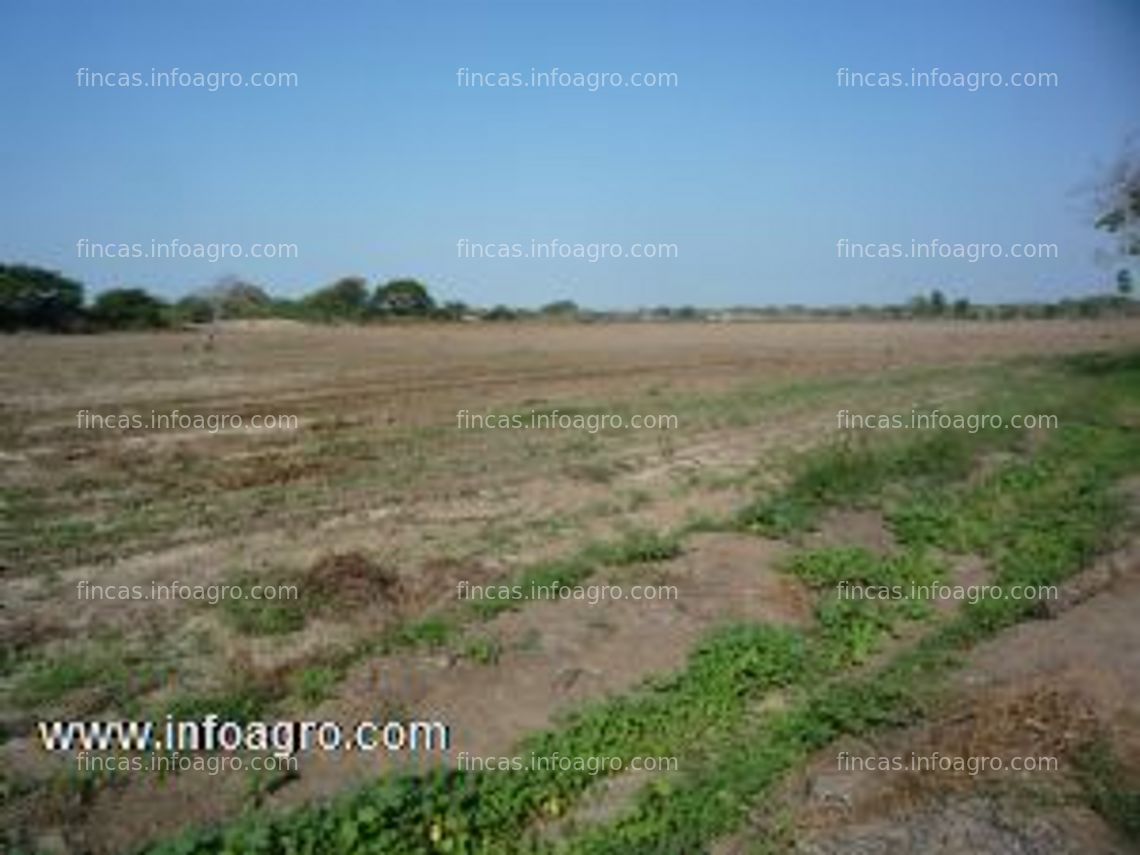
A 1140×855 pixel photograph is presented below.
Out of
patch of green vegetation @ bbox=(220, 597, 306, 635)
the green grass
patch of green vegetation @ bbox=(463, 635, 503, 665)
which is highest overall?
patch of green vegetation @ bbox=(220, 597, 306, 635)

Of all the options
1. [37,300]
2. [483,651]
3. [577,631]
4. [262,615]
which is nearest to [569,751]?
[483,651]

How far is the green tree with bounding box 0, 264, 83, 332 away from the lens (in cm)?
5075

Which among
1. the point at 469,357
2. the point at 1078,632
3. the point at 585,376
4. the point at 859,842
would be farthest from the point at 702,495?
the point at 469,357

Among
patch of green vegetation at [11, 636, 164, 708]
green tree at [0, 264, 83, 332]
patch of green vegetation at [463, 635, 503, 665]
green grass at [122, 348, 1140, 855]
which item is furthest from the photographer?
green tree at [0, 264, 83, 332]

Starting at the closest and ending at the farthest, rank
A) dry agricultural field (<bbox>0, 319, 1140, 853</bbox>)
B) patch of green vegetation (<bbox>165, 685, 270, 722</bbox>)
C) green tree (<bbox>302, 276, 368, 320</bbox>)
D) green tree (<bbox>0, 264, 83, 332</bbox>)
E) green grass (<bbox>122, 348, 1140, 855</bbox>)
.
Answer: green grass (<bbox>122, 348, 1140, 855</bbox>), dry agricultural field (<bbox>0, 319, 1140, 853</bbox>), patch of green vegetation (<bbox>165, 685, 270, 722</bbox>), green tree (<bbox>0, 264, 83, 332</bbox>), green tree (<bbox>302, 276, 368, 320</bbox>)

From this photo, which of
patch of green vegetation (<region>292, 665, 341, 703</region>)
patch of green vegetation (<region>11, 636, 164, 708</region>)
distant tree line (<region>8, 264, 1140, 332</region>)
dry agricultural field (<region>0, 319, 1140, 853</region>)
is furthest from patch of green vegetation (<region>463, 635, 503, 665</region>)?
distant tree line (<region>8, 264, 1140, 332</region>)

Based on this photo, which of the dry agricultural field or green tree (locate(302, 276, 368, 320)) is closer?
the dry agricultural field

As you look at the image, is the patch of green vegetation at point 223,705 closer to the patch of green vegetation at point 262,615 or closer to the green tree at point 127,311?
the patch of green vegetation at point 262,615

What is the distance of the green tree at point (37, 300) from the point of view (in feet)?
167

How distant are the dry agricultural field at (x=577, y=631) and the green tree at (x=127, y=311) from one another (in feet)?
120

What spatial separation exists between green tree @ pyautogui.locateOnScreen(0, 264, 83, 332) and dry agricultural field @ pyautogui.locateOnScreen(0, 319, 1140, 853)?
32680 mm

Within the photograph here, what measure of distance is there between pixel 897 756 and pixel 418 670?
3.09 metres

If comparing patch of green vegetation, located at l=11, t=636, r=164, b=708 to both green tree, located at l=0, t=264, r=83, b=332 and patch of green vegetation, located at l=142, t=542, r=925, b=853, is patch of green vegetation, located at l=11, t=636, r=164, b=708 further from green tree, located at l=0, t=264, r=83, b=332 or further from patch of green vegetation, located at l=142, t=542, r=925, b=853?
green tree, located at l=0, t=264, r=83, b=332

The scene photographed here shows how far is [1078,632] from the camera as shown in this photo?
984 cm
